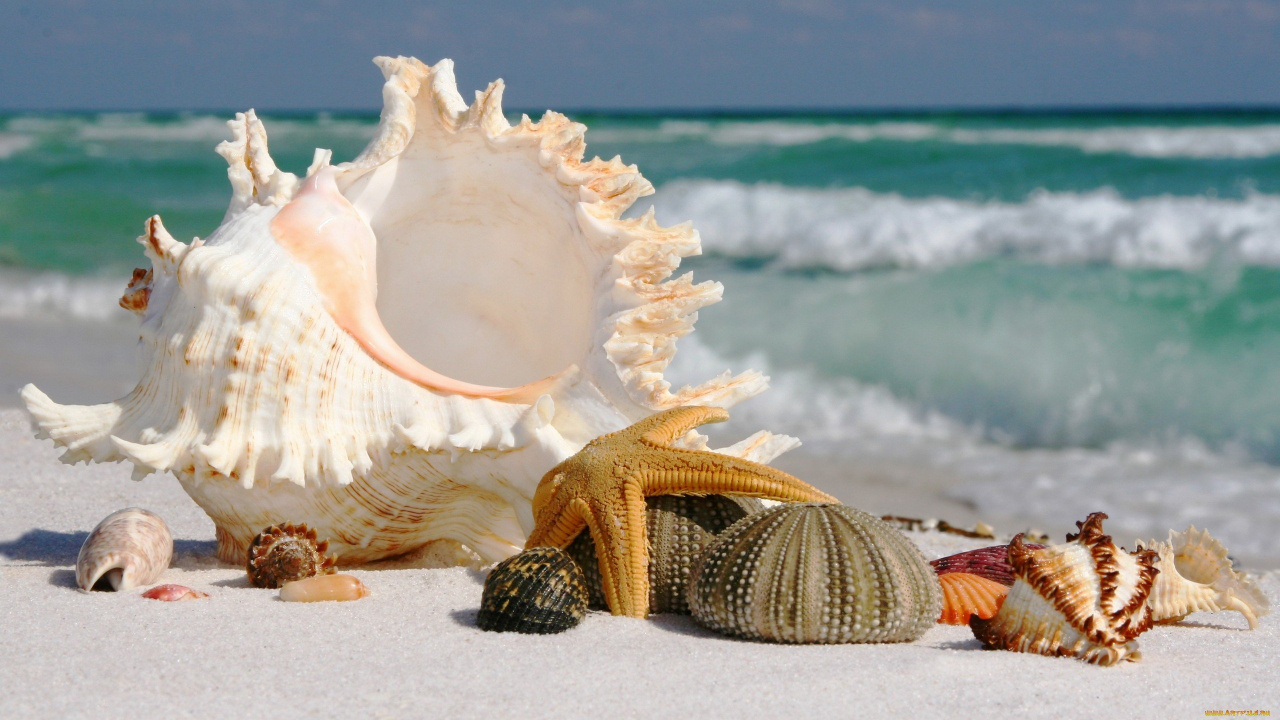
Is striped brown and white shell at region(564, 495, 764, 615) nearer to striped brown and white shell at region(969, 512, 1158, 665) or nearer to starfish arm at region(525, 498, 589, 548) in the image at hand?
starfish arm at region(525, 498, 589, 548)

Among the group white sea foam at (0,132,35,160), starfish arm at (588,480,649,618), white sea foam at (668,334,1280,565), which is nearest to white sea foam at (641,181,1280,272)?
white sea foam at (668,334,1280,565)

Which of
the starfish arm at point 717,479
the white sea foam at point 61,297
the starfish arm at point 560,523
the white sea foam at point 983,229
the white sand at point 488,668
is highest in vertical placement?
the white sea foam at point 983,229

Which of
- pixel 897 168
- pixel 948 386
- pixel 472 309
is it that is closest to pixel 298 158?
pixel 897 168

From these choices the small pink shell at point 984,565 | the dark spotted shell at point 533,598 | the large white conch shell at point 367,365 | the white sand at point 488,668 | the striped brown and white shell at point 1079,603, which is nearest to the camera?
the white sand at point 488,668

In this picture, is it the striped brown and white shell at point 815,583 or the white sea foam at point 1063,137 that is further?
the white sea foam at point 1063,137

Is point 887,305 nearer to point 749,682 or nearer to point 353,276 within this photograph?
point 353,276

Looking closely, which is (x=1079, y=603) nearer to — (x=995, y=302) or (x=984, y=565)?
(x=984, y=565)

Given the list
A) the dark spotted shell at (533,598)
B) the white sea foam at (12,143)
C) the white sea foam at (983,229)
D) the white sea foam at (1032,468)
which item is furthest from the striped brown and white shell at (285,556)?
the white sea foam at (12,143)

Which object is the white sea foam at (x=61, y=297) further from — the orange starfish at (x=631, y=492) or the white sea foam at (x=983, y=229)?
the orange starfish at (x=631, y=492)
